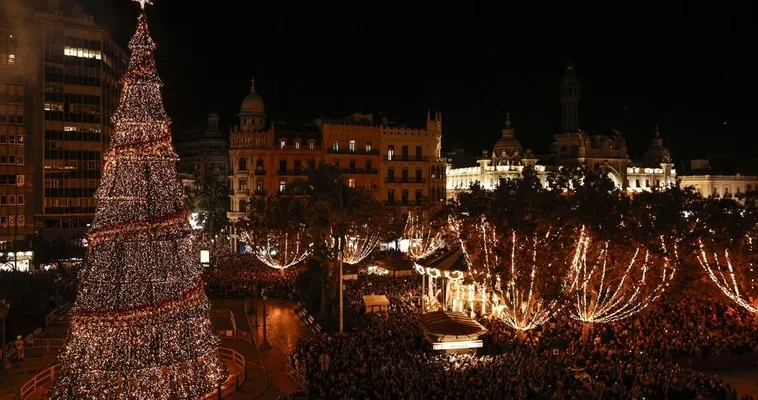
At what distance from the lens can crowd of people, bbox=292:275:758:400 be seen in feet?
67.2

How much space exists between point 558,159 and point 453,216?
65043 mm

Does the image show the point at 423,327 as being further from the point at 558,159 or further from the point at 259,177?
the point at 558,159

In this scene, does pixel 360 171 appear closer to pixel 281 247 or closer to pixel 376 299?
pixel 281 247

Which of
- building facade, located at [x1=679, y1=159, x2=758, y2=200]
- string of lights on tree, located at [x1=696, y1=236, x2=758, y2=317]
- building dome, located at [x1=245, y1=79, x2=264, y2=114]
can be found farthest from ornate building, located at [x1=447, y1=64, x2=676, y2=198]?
string of lights on tree, located at [x1=696, y1=236, x2=758, y2=317]

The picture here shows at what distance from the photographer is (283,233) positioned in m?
44.3

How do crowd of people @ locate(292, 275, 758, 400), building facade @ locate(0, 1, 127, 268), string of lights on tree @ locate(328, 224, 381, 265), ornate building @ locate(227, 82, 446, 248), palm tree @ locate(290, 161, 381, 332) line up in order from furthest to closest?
building facade @ locate(0, 1, 127, 268) → ornate building @ locate(227, 82, 446, 248) → string of lights on tree @ locate(328, 224, 381, 265) → palm tree @ locate(290, 161, 381, 332) → crowd of people @ locate(292, 275, 758, 400)

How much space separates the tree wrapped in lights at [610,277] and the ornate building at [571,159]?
173ft

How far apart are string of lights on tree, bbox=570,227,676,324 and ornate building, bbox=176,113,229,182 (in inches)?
3453

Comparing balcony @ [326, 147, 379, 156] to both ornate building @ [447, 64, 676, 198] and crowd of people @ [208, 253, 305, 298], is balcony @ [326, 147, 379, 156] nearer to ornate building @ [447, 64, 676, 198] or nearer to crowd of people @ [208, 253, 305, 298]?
ornate building @ [447, 64, 676, 198]

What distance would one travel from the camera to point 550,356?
2459 centimetres

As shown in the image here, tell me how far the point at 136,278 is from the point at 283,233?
2353 cm

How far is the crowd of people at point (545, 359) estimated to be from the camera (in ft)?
67.2

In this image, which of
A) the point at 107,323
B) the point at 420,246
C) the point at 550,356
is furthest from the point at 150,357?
the point at 420,246

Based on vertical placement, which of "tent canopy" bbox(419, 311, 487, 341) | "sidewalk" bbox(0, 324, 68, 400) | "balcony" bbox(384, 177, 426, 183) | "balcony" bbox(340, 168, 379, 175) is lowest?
"sidewalk" bbox(0, 324, 68, 400)
